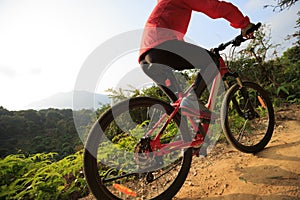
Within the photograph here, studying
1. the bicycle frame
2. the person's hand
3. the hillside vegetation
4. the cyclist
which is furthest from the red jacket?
the hillside vegetation

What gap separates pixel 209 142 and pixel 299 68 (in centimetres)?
460

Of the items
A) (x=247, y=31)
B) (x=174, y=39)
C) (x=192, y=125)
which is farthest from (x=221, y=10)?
(x=192, y=125)

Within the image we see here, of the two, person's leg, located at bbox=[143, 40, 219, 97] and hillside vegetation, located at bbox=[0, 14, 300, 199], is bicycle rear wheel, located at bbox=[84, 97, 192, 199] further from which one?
hillside vegetation, located at bbox=[0, 14, 300, 199]

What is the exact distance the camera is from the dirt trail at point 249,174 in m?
1.89

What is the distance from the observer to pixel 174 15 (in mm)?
2047

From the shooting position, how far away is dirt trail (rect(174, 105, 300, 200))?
6.19 feet

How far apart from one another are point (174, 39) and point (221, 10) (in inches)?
24.9

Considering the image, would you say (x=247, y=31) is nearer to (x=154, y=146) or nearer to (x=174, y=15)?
(x=174, y=15)

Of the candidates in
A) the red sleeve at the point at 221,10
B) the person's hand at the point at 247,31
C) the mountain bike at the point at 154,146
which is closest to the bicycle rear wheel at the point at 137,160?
the mountain bike at the point at 154,146

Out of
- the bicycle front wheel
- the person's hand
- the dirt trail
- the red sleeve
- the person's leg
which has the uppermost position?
the red sleeve

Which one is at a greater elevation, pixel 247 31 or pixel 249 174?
pixel 247 31

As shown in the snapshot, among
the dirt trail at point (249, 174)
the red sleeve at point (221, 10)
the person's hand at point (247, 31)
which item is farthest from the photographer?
the person's hand at point (247, 31)

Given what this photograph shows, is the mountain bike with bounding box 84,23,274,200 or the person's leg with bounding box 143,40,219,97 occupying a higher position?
the person's leg with bounding box 143,40,219,97

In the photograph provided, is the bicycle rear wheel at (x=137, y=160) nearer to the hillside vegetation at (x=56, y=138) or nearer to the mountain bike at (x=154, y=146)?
the mountain bike at (x=154, y=146)
